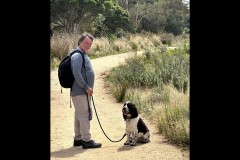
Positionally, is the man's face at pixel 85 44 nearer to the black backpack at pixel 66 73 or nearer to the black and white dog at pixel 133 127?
the black backpack at pixel 66 73

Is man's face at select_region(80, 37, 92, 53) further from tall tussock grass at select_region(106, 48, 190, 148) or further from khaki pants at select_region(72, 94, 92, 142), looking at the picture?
tall tussock grass at select_region(106, 48, 190, 148)

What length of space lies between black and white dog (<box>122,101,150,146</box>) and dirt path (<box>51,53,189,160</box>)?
112mm

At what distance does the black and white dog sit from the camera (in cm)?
587

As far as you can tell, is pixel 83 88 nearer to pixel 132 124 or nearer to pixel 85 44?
pixel 85 44

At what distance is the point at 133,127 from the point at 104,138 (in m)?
1.09

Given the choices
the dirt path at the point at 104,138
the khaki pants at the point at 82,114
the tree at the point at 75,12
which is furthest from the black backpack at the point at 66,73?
the tree at the point at 75,12

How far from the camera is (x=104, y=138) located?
6980 mm

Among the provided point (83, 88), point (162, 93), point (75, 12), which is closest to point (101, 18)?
point (75, 12)

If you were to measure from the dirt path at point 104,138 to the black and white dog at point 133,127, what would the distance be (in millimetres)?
112

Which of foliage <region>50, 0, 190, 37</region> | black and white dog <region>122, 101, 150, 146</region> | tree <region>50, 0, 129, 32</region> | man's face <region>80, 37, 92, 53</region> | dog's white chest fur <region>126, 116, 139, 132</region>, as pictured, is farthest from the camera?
foliage <region>50, 0, 190, 37</region>

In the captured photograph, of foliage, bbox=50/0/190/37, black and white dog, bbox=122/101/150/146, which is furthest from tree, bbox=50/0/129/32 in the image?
black and white dog, bbox=122/101/150/146

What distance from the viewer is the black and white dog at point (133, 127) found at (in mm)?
5871
